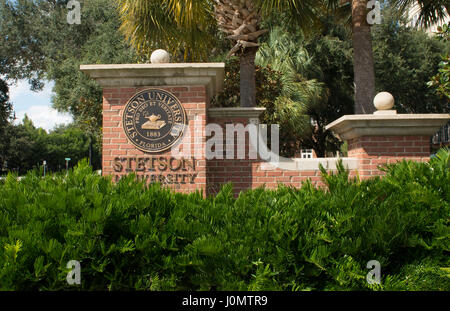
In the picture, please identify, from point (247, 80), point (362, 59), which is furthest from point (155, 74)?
point (362, 59)

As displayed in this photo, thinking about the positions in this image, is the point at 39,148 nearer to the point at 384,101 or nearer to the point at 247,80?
the point at 247,80

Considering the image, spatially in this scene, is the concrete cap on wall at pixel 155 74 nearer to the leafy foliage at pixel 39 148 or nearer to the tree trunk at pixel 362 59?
the tree trunk at pixel 362 59

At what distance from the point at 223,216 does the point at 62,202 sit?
1.05m

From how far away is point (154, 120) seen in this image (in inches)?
242

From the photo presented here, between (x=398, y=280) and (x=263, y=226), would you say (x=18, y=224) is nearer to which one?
(x=263, y=226)

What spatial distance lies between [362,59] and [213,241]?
799 cm

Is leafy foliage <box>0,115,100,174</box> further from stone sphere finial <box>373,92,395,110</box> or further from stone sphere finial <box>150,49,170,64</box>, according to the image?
stone sphere finial <box>373,92,395,110</box>

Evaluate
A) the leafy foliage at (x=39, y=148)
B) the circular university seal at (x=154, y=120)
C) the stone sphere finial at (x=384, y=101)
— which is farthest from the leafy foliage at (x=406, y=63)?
the leafy foliage at (x=39, y=148)

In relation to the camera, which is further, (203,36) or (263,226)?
(203,36)

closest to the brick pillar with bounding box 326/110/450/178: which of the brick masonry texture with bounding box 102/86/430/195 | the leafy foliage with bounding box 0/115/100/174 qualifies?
the brick masonry texture with bounding box 102/86/430/195

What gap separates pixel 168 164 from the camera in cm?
620

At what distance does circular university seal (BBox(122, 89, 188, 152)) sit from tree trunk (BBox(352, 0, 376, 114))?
4852 millimetres
